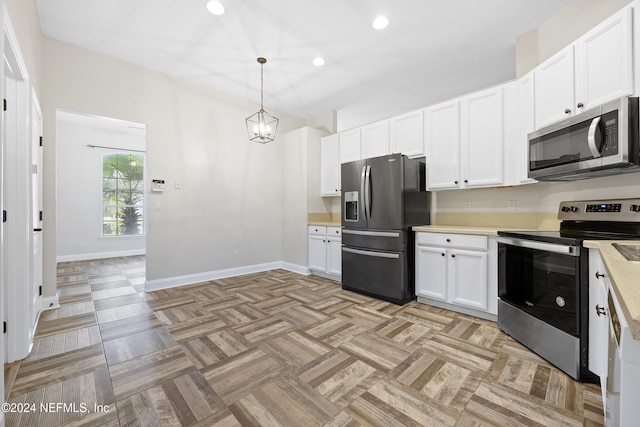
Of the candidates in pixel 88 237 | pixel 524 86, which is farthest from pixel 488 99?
pixel 88 237

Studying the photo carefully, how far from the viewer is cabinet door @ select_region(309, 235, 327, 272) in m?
4.22

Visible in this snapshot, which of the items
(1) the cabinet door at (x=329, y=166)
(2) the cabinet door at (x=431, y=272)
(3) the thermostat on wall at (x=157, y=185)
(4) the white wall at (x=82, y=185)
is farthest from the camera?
(4) the white wall at (x=82, y=185)

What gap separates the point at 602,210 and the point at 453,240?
3.59 feet

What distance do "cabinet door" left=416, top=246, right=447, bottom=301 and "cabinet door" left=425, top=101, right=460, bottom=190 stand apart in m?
0.76

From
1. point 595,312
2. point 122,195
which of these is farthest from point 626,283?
point 122,195

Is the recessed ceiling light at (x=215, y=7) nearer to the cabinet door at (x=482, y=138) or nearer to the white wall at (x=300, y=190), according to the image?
the white wall at (x=300, y=190)

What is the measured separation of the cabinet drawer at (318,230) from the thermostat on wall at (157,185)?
2128 mm

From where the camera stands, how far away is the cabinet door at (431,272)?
2.87 metres

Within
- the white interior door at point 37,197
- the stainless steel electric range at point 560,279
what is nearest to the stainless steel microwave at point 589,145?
the stainless steel electric range at point 560,279

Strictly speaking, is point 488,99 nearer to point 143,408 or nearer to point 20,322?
point 143,408

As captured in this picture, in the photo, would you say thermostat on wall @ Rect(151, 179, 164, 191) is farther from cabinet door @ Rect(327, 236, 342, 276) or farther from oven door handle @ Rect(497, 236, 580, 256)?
→ oven door handle @ Rect(497, 236, 580, 256)

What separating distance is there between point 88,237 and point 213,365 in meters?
5.68

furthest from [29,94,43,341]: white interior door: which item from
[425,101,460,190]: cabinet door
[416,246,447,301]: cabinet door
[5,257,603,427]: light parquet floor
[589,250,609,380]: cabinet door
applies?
[589,250,609,380]: cabinet door

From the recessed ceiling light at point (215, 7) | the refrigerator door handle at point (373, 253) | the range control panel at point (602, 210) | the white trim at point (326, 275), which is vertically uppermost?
the recessed ceiling light at point (215, 7)
